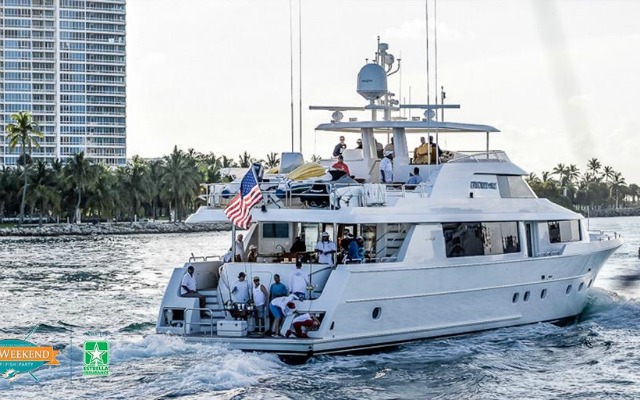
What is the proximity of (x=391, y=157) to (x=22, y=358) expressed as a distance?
9.80 m

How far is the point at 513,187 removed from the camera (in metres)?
24.6

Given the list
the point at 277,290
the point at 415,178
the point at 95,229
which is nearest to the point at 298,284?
the point at 277,290

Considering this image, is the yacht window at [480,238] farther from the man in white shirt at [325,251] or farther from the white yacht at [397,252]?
the man in white shirt at [325,251]

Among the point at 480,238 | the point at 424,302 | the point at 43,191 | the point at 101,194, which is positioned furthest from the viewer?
the point at 101,194

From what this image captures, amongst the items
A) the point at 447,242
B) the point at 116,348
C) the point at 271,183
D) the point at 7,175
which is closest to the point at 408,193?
the point at 447,242

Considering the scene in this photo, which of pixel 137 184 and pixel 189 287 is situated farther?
pixel 137 184

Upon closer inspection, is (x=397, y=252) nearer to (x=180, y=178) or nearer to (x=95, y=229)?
(x=95, y=229)

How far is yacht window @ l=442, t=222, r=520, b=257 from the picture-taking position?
22328 millimetres

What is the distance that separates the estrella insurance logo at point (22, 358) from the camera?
61.5 feet

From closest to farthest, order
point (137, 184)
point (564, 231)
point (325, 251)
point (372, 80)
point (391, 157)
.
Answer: point (325, 251) < point (391, 157) < point (372, 80) < point (564, 231) < point (137, 184)

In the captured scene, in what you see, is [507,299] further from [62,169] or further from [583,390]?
[62,169]

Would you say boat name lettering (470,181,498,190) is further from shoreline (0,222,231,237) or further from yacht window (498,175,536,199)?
shoreline (0,222,231,237)

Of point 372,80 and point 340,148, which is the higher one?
point 372,80

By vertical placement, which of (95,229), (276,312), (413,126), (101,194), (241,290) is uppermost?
(101,194)
